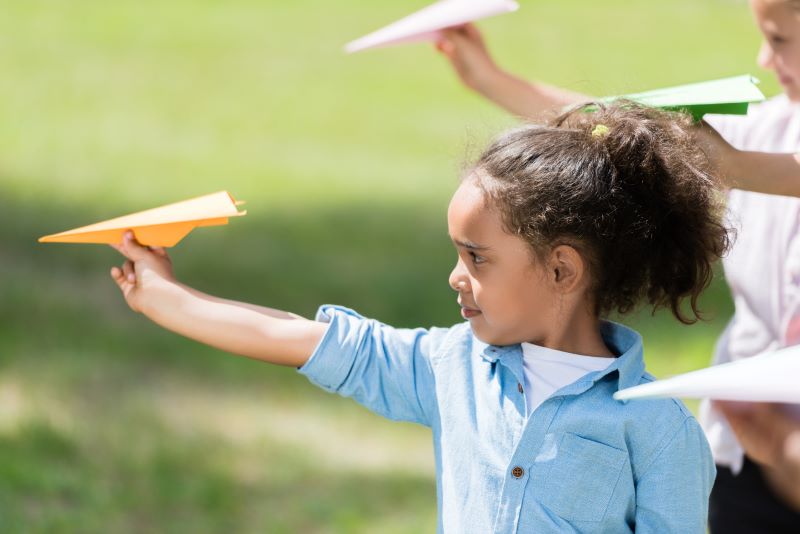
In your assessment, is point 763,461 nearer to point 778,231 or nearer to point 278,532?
point 778,231

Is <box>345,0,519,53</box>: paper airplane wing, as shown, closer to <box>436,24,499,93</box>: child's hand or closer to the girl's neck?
<box>436,24,499,93</box>: child's hand

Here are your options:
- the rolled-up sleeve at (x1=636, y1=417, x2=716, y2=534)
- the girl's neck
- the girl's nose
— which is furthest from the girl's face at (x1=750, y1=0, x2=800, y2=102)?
the rolled-up sleeve at (x1=636, y1=417, x2=716, y2=534)

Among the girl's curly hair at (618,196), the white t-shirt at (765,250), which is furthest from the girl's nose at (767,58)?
the girl's curly hair at (618,196)

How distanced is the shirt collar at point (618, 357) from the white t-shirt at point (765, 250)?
503mm

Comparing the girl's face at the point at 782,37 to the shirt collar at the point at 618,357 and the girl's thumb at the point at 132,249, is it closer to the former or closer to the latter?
the shirt collar at the point at 618,357

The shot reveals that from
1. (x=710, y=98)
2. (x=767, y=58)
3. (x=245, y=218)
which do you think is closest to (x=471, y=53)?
(x=767, y=58)

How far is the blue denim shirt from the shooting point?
1.65m

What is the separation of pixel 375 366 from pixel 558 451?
0.31 metres

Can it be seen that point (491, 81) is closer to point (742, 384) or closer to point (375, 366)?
point (375, 366)

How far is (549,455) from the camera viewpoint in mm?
1666

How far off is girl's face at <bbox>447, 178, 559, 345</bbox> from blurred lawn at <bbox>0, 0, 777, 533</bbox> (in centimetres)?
21

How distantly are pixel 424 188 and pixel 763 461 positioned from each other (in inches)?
202

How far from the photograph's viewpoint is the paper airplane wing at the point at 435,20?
2.06 metres

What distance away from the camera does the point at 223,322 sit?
1.77 meters
